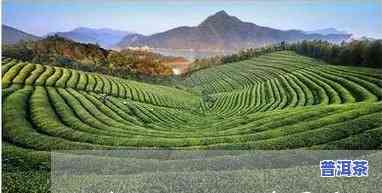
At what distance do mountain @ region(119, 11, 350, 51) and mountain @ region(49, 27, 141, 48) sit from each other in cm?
38

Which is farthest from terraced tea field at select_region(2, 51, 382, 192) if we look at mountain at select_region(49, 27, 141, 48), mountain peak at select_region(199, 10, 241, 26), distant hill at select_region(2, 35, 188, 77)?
mountain peak at select_region(199, 10, 241, 26)

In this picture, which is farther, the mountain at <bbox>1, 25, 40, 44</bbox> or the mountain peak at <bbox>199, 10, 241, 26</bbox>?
the mountain peak at <bbox>199, 10, 241, 26</bbox>

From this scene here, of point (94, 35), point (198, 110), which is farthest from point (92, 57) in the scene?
point (198, 110)

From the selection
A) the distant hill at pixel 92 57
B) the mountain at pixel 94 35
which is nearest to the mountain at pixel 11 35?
the distant hill at pixel 92 57

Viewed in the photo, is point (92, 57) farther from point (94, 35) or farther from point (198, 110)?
point (198, 110)

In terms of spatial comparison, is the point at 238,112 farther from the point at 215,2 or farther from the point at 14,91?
the point at 14,91

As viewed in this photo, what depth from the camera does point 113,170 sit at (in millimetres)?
17281

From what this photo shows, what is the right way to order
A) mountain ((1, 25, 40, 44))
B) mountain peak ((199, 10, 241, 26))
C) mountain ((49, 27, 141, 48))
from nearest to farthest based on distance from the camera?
mountain ((1, 25, 40, 44)), mountain peak ((199, 10, 241, 26)), mountain ((49, 27, 141, 48))

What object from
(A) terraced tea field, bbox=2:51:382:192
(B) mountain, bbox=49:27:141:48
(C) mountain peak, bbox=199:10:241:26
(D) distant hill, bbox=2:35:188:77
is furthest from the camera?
(B) mountain, bbox=49:27:141:48

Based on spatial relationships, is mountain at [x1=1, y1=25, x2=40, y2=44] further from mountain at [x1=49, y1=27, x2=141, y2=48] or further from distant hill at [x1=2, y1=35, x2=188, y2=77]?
mountain at [x1=49, y1=27, x2=141, y2=48]

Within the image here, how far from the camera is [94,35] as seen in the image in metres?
20.3

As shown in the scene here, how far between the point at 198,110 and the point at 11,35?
19.5ft

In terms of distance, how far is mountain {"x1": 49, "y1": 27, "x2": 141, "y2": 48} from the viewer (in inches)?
793

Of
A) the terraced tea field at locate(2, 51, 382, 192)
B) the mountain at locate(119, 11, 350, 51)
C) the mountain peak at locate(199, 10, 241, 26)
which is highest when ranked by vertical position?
the mountain peak at locate(199, 10, 241, 26)
